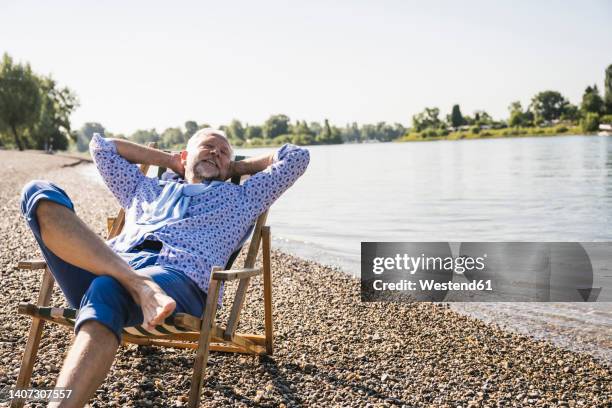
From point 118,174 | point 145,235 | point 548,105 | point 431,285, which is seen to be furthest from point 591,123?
point 145,235

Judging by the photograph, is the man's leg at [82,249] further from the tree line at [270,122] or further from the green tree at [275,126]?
the green tree at [275,126]

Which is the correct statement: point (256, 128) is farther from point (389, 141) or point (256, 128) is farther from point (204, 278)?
point (204, 278)

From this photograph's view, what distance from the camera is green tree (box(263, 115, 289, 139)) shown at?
4638 inches

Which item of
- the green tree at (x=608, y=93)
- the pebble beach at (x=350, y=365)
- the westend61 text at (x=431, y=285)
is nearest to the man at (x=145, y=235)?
the pebble beach at (x=350, y=365)

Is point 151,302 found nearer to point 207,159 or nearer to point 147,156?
point 207,159

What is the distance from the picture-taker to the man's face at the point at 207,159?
3.85 meters

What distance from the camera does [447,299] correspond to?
6.30 metres

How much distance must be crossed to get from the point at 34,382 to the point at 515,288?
512 centimetres

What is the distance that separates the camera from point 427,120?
128625mm

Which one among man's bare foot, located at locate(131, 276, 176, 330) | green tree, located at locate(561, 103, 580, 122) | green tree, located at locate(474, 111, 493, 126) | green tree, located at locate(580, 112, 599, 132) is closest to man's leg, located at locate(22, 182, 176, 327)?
man's bare foot, located at locate(131, 276, 176, 330)

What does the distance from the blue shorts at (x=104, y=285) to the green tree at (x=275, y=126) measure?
11521cm

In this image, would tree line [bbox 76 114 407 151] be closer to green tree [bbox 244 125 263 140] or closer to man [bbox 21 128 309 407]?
green tree [bbox 244 125 263 140]

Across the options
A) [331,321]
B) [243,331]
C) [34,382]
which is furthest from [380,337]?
[34,382]

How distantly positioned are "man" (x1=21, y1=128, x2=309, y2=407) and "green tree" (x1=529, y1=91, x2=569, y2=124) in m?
124
